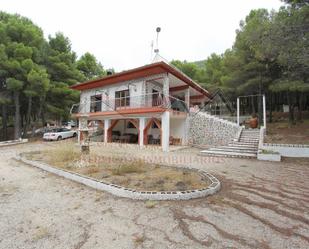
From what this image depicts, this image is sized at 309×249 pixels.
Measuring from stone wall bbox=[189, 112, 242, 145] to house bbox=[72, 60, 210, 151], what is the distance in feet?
1.97

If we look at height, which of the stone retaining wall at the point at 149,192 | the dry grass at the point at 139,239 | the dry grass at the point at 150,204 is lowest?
the dry grass at the point at 139,239

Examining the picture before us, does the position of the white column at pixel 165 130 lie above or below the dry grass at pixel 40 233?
above

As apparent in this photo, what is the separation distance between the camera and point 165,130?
1212 centimetres

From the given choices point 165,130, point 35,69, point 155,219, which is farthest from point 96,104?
point 155,219

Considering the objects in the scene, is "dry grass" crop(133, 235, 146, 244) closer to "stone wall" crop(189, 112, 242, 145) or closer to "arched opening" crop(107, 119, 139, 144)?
"stone wall" crop(189, 112, 242, 145)

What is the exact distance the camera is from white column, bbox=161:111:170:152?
39.3 ft

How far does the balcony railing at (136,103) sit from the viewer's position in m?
13.2

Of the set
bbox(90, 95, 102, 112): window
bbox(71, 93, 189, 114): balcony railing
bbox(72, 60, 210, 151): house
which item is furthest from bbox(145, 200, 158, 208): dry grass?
bbox(90, 95, 102, 112): window

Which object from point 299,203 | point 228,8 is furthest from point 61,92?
point 299,203

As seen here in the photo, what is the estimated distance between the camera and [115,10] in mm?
9906

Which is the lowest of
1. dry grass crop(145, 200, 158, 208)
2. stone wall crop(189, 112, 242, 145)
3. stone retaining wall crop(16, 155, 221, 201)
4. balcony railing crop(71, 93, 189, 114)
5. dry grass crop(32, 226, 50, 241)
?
dry grass crop(32, 226, 50, 241)

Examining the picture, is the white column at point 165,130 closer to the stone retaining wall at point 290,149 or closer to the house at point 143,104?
the house at point 143,104

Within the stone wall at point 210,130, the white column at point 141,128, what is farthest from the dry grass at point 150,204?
the stone wall at point 210,130

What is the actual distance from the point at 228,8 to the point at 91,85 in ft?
41.6
